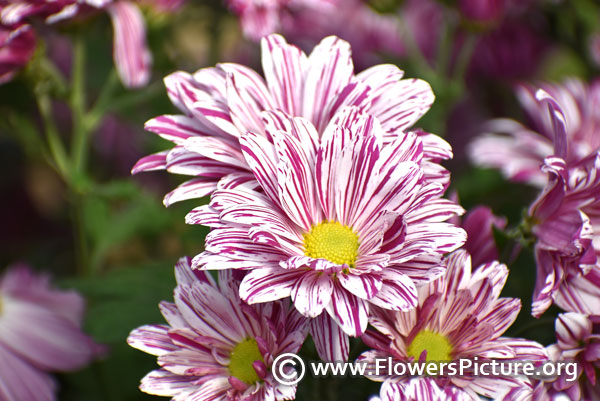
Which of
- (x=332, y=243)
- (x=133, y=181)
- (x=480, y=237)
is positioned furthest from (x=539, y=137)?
(x=133, y=181)

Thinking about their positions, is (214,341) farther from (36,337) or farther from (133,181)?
(133,181)

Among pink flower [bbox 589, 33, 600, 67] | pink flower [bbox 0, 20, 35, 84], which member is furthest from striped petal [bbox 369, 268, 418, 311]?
pink flower [bbox 589, 33, 600, 67]

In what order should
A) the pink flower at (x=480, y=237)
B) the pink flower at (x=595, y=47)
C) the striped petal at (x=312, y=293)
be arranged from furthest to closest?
1. the pink flower at (x=595, y=47)
2. the pink flower at (x=480, y=237)
3. the striped petal at (x=312, y=293)

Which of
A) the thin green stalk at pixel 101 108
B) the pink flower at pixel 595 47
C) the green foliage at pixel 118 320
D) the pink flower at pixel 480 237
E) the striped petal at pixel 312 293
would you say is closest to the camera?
the striped petal at pixel 312 293

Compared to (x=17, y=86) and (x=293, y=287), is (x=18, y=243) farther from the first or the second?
(x=293, y=287)

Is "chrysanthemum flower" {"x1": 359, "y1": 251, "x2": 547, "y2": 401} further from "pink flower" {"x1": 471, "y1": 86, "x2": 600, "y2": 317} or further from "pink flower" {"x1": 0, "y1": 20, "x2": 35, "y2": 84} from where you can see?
"pink flower" {"x1": 0, "y1": 20, "x2": 35, "y2": 84}

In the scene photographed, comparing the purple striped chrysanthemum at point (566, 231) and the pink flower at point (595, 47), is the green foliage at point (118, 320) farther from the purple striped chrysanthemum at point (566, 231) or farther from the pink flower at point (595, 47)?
the pink flower at point (595, 47)

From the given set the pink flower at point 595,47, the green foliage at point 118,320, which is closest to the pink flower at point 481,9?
the pink flower at point 595,47
